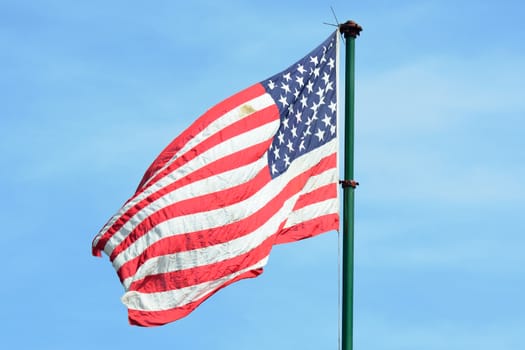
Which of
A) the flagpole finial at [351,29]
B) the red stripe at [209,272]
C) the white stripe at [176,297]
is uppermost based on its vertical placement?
the flagpole finial at [351,29]

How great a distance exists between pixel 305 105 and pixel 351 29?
1.37 meters

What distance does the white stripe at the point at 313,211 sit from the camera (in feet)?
43.3

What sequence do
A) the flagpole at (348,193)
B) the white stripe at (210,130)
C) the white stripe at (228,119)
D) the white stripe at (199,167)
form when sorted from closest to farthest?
the flagpole at (348,193), the white stripe at (199,167), the white stripe at (210,130), the white stripe at (228,119)

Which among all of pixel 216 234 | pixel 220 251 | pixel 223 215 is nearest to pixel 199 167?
pixel 223 215

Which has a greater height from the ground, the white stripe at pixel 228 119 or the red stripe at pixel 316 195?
the white stripe at pixel 228 119

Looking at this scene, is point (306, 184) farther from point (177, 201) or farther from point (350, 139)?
point (177, 201)

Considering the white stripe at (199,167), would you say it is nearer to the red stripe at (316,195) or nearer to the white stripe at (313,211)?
the red stripe at (316,195)

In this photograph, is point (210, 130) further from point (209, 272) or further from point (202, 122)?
point (209, 272)

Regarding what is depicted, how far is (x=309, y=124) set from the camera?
1356 centimetres

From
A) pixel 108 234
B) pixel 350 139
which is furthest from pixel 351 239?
pixel 108 234

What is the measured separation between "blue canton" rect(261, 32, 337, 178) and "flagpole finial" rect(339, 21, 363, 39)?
471 millimetres

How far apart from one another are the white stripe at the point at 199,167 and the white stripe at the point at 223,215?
10.6 inches

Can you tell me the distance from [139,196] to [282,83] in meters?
2.84

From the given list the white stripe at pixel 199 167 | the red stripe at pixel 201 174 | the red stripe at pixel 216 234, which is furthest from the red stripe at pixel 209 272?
the red stripe at pixel 201 174
